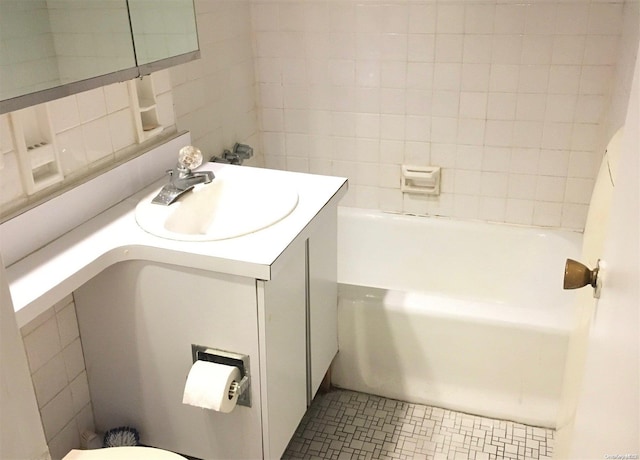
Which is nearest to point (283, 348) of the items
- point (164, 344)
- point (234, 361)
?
point (234, 361)

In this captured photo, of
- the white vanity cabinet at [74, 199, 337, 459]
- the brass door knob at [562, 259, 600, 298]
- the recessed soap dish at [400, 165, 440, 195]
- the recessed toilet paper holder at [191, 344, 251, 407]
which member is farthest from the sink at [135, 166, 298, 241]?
the recessed soap dish at [400, 165, 440, 195]

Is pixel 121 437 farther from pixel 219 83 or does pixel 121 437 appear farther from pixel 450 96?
pixel 450 96

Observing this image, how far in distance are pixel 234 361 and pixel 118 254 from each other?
0.37 m

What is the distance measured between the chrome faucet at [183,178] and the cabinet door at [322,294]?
1.16 feet

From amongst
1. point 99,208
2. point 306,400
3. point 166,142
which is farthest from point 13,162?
point 306,400

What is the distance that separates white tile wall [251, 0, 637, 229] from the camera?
7.25 feet

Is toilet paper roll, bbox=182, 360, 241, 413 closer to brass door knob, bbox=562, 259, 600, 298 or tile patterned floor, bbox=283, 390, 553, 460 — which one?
tile patterned floor, bbox=283, 390, 553, 460

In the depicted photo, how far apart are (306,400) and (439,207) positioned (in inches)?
44.3

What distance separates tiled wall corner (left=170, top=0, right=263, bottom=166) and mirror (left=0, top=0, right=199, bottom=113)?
285 millimetres

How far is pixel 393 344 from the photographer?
2.04m

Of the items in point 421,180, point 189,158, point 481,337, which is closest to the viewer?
point 189,158

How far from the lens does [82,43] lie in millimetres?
1482

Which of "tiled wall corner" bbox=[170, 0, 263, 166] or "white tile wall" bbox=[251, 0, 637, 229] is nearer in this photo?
"tiled wall corner" bbox=[170, 0, 263, 166]

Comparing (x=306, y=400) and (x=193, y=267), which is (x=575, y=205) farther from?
(x=193, y=267)
